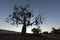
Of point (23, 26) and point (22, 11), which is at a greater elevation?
point (22, 11)

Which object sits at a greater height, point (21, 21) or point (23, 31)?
point (21, 21)

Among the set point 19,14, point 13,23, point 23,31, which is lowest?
point 23,31

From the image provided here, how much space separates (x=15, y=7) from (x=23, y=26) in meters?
5.51

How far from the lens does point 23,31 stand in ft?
111

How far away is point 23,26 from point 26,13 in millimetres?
3540

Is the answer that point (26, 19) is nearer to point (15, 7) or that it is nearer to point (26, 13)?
point (26, 13)

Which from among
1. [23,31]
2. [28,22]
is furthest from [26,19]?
[23,31]

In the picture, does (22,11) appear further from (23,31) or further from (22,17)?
(23,31)

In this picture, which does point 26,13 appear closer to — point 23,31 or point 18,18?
point 18,18

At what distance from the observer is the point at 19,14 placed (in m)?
34.1

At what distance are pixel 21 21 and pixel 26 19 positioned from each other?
4.69 feet

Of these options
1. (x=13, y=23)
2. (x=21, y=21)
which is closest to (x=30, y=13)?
(x=21, y=21)

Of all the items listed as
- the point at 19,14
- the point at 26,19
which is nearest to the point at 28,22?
the point at 26,19

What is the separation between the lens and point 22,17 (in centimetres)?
3400
